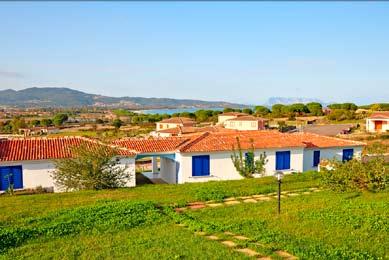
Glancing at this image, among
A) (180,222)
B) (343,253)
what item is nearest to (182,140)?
(180,222)

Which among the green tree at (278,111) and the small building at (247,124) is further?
the green tree at (278,111)

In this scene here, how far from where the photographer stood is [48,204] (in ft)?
49.9

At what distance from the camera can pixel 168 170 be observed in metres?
26.8

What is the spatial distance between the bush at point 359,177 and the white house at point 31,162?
10275mm

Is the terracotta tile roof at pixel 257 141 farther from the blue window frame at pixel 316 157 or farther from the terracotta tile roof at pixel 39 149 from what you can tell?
the terracotta tile roof at pixel 39 149

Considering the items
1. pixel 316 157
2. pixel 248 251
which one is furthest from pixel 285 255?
pixel 316 157

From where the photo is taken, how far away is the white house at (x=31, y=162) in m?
21.8

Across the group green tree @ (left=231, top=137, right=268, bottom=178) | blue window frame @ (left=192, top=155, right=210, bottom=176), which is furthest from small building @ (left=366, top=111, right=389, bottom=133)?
blue window frame @ (left=192, top=155, right=210, bottom=176)

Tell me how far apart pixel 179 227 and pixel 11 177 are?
14.1 metres

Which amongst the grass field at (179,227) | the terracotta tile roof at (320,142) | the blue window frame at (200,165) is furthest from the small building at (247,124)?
the grass field at (179,227)

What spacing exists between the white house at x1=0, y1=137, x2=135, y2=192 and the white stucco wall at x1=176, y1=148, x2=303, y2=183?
300cm

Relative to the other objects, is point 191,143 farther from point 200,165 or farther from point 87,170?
point 87,170

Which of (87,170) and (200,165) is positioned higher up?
(87,170)

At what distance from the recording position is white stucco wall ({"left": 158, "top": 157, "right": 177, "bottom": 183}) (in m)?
25.8
